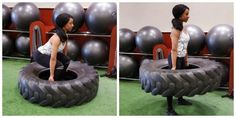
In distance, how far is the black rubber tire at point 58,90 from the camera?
2246 mm

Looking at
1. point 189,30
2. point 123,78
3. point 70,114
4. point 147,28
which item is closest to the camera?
point 70,114

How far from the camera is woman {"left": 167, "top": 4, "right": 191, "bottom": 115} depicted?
7.02ft

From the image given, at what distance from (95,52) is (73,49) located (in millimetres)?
326

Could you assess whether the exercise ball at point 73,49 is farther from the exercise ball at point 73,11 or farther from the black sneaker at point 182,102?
the black sneaker at point 182,102

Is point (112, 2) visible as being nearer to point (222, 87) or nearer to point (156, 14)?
point (156, 14)

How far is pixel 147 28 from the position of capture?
3.13m

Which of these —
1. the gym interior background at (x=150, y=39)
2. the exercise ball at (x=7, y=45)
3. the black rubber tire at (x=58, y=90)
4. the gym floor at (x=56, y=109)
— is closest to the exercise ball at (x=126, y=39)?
the gym interior background at (x=150, y=39)

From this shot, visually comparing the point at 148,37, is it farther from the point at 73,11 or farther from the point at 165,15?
the point at 73,11

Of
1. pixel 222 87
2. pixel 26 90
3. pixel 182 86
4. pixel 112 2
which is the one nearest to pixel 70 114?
pixel 26 90

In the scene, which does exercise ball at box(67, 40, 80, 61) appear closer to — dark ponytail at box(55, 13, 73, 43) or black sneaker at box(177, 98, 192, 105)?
dark ponytail at box(55, 13, 73, 43)

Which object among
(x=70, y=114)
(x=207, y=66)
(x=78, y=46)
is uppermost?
(x=78, y=46)

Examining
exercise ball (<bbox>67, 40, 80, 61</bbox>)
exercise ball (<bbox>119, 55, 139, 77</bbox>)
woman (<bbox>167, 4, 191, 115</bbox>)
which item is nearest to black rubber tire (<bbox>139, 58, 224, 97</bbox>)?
woman (<bbox>167, 4, 191, 115</bbox>)

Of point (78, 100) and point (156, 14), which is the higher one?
point (156, 14)

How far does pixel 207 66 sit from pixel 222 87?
862 millimetres
